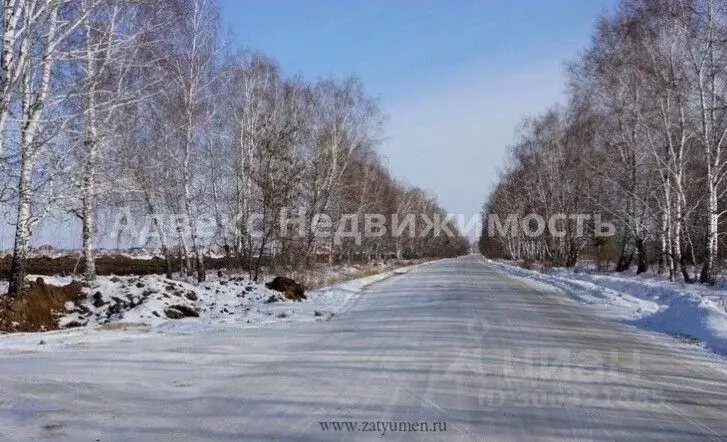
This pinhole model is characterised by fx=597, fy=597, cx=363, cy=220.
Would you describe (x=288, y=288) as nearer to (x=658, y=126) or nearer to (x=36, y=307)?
(x=36, y=307)

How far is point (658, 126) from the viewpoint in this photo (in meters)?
24.5

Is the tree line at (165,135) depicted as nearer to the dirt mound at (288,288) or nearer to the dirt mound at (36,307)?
the dirt mound at (36,307)

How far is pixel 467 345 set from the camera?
28.4 ft

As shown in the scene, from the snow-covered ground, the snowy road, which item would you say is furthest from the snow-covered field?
the snow-covered ground

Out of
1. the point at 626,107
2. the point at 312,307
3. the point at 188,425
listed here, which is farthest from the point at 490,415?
the point at 626,107

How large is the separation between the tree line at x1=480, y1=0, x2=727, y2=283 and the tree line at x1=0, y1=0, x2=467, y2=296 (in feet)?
45.0

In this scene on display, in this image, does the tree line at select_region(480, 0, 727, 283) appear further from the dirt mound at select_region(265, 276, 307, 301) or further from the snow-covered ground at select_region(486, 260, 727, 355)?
the dirt mound at select_region(265, 276, 307, 301)

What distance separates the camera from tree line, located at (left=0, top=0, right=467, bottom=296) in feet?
28.9

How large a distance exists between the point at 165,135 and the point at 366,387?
1646cm

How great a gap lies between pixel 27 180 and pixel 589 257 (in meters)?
53.8

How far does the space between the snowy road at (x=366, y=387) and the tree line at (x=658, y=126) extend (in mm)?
11978

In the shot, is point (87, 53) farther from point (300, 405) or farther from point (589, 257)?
point (589, 257)

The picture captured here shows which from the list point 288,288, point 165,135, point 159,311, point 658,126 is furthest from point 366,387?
point 658,126

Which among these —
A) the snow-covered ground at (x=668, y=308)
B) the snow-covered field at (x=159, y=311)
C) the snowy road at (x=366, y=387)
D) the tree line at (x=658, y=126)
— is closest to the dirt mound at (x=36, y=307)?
the snow-covered field at (x=159, y=311)
